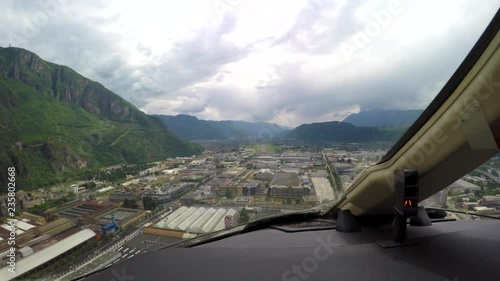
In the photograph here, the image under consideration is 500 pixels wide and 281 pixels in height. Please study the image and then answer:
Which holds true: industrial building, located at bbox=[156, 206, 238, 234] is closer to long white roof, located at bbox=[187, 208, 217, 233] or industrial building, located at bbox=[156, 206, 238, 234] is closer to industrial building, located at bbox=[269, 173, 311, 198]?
long white roof, located at bbox=[187, 208, 217, 233]

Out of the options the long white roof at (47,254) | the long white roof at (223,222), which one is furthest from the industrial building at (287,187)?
the long white roof at (47,254)

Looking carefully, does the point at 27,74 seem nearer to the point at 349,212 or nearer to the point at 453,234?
the point at 349,212

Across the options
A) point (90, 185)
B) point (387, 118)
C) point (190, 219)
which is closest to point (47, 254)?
point (190, 219)

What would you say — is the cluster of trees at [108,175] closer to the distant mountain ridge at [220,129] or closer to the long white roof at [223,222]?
the long white roof at [223,222]

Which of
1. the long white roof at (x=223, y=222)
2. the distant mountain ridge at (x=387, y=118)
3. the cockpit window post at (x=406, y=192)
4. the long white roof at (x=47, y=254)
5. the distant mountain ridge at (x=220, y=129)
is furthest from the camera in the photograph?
the distant mountain ridge at (x=220, y=129)

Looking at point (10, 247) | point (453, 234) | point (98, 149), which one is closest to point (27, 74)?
point (98, 149)

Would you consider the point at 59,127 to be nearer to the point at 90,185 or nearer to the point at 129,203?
the point at 90,185
